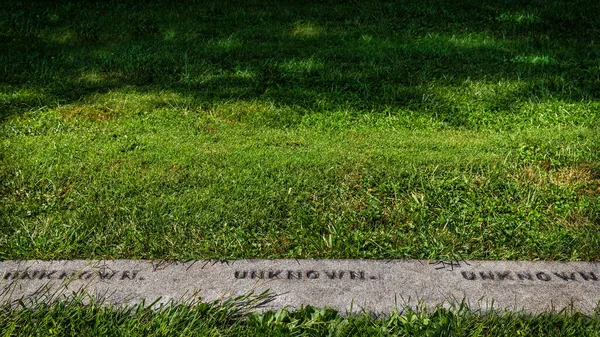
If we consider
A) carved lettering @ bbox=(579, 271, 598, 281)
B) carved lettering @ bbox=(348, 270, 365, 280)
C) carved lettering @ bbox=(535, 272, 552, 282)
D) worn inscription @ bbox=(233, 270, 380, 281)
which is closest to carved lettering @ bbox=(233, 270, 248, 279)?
worn inscription @ bbox=(233, 270, 380, 281)

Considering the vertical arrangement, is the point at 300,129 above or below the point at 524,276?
below

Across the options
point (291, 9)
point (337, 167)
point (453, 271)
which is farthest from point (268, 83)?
point (453, 271)

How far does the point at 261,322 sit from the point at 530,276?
124 cm

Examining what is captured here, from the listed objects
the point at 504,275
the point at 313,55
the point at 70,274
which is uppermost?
the point at 504,275

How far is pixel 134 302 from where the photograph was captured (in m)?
2.60

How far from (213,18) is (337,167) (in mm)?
3728

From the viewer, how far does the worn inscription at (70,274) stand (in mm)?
2791

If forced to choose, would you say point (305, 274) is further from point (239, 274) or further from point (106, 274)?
point (106, 274)

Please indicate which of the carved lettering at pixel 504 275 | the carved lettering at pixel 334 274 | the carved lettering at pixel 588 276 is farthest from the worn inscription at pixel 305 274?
the carved lettering at pixel 588 276

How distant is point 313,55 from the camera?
19.4 ft

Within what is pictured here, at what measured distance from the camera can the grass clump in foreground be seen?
2428 mm

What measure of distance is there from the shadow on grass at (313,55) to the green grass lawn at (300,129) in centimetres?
3

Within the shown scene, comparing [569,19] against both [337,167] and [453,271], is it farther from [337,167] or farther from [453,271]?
[453,271]

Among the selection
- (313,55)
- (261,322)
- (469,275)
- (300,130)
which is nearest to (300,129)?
(300,130)
